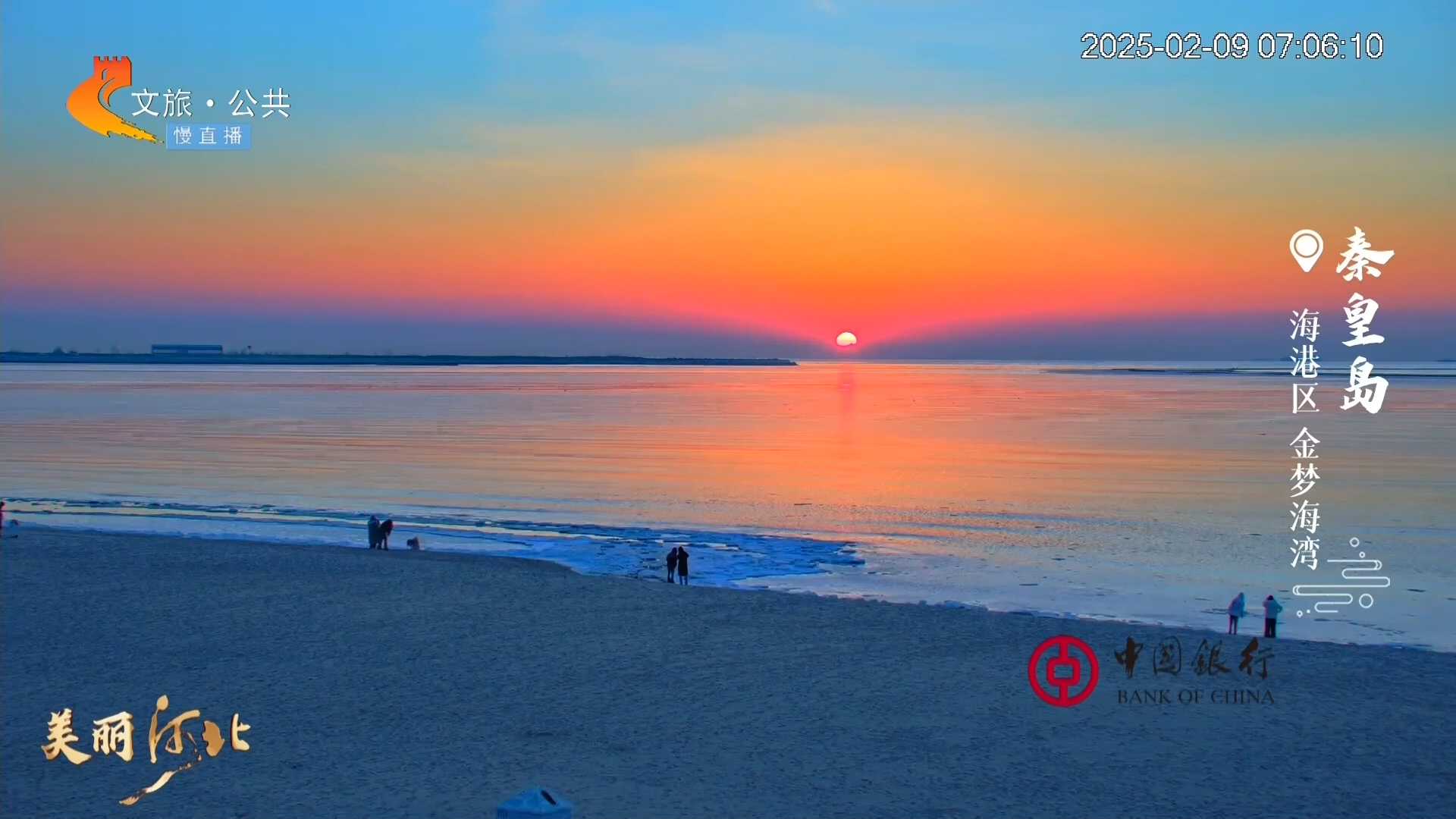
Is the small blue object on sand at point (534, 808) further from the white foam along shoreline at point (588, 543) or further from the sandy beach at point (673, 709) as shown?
the white foam along shoreline at point (588, 543)

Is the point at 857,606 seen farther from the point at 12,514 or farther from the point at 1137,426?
the point at 1137,426

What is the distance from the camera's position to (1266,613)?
60.6 feet

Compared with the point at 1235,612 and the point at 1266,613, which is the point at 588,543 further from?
the point at 1266,613

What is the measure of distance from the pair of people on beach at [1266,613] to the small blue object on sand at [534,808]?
1369 cm

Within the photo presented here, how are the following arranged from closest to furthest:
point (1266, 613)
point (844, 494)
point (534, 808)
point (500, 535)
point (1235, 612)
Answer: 1. point (534, 808)
2. point (1266, 613)
3. point (1235, 612)
4. point (500, 535)
5. point (844, 494)

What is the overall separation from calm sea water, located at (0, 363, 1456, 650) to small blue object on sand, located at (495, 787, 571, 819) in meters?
14.3

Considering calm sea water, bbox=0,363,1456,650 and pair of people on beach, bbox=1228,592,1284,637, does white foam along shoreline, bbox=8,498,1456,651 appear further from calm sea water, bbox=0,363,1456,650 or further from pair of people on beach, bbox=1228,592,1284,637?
pair of people on beach, bbox=1228,592,1284,637

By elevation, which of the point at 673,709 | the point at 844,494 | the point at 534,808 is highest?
the point at 534,808

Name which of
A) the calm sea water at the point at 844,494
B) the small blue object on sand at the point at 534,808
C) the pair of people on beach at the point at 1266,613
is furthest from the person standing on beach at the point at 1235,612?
the small blue object on sand at the point at 534,808

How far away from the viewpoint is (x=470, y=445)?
57625 millimetres

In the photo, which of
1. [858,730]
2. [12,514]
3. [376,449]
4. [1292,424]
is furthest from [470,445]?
[1292,424]

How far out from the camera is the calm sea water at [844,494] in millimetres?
24766

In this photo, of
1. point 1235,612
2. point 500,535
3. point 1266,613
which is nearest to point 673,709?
point 1235,612

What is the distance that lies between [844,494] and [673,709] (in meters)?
26.0
